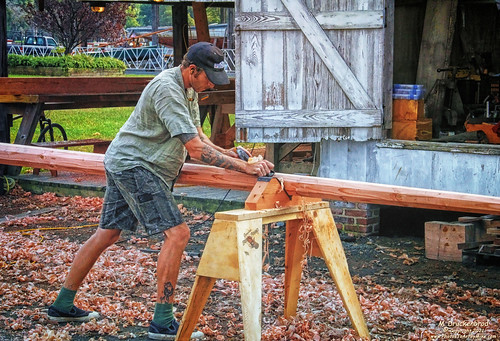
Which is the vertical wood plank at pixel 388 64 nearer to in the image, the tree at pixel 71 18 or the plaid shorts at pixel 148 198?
the plaid shorts at pixel 148 198

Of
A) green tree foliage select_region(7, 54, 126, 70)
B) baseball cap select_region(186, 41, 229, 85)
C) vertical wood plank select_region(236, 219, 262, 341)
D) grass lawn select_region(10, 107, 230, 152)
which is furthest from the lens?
green tree foliage select_region(7, 54, 126, 70)

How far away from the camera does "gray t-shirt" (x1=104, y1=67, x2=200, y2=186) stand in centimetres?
508

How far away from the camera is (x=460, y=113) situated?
1132 cm

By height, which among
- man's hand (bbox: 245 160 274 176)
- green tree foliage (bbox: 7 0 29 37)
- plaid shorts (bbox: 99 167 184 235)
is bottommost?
plaid shorts (bbox: 99 167 184 235)

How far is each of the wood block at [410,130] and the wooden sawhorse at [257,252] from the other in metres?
3.78

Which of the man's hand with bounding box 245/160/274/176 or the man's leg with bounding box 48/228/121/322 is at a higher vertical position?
the man's hand with bounding box 245/160/274/176

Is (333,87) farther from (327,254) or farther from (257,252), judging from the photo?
(257,252)

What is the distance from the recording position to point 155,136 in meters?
5.20

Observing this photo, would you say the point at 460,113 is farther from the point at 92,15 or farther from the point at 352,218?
the point at 92,15

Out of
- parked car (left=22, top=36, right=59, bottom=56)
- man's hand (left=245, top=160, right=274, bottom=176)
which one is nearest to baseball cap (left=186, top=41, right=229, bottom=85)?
man's hand (left=245, top=160, right=274, bottom=176)

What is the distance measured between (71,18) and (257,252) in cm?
3105

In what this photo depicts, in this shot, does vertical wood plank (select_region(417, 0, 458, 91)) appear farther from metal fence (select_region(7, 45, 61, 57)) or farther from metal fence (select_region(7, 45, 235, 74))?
metal fence (select_region(7, 45, 61, 57))

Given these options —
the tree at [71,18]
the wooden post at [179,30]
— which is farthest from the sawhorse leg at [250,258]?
the tree at [71,18]

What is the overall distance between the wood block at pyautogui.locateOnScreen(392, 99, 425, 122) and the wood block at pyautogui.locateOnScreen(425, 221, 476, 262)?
1.53 m
